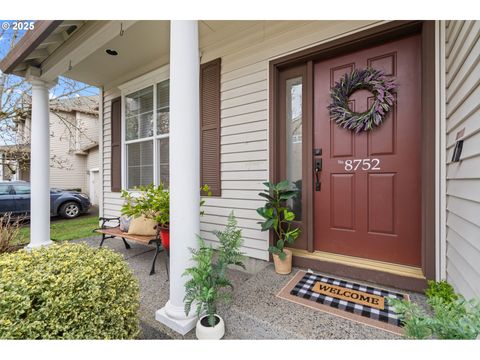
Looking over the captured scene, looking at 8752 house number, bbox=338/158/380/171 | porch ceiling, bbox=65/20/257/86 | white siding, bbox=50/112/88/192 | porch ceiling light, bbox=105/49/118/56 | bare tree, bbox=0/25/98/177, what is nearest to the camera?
8752 house number, bbox=338/158/380/171

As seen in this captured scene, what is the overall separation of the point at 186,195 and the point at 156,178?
2.32 metres

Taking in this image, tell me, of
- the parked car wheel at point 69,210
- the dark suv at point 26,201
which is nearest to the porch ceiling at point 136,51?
the dark suv at point 26,201

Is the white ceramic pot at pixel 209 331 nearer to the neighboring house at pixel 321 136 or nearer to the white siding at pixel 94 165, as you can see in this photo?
the neighboring house at pixel 321 136

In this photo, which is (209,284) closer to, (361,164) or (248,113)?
(361,164)

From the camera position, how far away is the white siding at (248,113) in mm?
2426

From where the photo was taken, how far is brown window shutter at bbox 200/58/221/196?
2879 mm

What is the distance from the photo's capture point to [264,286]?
1.95m

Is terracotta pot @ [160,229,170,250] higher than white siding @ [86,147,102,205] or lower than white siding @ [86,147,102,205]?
lower

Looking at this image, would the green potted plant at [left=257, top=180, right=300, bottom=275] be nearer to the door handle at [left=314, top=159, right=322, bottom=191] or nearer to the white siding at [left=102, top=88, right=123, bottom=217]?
the door handle at [left=314, top=159, right=322, bottom=191]

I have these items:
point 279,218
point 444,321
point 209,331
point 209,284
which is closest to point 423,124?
point 279,218

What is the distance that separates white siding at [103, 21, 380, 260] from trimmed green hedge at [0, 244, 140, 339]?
1505 mm

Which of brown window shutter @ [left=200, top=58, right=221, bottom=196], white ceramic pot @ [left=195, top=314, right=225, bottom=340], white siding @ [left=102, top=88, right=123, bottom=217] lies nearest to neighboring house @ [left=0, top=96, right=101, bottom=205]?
white siding @ [left=102, top=88, right=123, bottom=217]

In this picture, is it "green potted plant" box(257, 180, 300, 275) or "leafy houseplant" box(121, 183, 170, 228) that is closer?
"green potted plant" box(257, 180, 300, 275)

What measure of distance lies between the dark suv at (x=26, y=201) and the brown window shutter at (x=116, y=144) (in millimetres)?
3310
